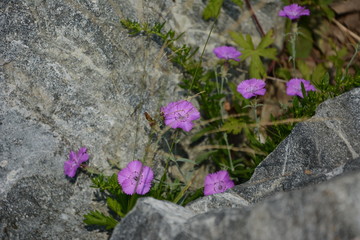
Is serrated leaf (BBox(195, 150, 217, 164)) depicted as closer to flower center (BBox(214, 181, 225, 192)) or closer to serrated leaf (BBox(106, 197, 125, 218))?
flower center (BBox(214, 181, 225, 192))

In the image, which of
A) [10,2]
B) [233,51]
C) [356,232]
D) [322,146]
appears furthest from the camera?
[233,51]

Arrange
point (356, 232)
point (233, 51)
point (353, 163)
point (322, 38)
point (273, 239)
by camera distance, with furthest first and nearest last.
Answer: point (322, 38) → point (233, 51) → point (353, 163) → point (273, 239) → point (356, 232)

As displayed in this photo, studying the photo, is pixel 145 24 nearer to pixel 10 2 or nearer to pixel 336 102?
pixel 10 2

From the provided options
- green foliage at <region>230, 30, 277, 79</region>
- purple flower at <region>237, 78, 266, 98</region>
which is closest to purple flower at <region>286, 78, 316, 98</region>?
purple flower at <region>237, 78, 266, 98</region>

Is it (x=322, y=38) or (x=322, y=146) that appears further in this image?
(x=322, y=38)

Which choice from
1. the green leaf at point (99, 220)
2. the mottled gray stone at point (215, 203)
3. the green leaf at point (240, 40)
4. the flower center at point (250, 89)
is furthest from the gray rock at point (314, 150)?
the green leaf at point (240, 40)

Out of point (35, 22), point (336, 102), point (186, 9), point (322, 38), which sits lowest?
point (322, 38)

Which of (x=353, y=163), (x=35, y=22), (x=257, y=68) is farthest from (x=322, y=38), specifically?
(x=35, y=22)

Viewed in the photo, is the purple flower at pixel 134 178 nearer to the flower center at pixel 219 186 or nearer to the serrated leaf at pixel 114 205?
the serrated leaf at pixel 114 205
